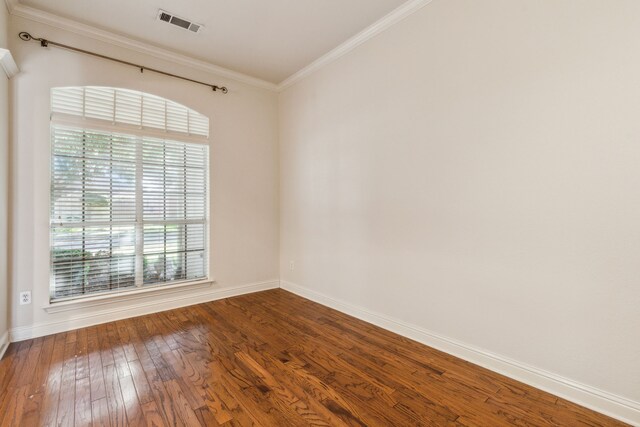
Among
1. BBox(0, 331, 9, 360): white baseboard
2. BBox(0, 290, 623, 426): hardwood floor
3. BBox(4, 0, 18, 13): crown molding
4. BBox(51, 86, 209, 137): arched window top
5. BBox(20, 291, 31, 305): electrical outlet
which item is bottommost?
BBox(0, 290, 623, 426): hardwood floor

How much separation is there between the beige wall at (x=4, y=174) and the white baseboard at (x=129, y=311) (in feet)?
0.64

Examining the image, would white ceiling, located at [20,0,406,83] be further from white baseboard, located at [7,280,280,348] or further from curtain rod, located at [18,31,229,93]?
white baseboard, located at [7,280,280,348]

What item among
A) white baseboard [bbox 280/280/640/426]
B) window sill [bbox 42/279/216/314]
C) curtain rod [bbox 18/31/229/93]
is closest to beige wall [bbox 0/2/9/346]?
curtain rod [bbox 18/31/229/93]

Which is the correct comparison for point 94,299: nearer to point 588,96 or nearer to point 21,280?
point 21,280

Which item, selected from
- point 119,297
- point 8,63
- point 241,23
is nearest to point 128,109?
point 8,63

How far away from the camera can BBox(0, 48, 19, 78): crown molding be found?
225 centimetres

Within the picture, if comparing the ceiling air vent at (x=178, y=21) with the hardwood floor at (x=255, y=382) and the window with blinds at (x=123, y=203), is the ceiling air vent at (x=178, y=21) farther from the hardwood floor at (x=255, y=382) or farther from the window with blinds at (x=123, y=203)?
the hardwood floor at (x=255, y=382)

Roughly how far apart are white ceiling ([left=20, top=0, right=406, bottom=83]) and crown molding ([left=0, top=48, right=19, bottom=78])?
586mm

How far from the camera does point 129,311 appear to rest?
10.3 ft

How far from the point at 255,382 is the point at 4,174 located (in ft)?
8.78

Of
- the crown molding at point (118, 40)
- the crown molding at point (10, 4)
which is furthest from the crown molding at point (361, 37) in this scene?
the crown molding at point (10, 4)

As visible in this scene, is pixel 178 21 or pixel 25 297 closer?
pixel 25 297

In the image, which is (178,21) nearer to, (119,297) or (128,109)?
(128,109)

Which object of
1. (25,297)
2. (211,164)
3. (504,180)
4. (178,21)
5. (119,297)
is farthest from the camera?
(211,164)
